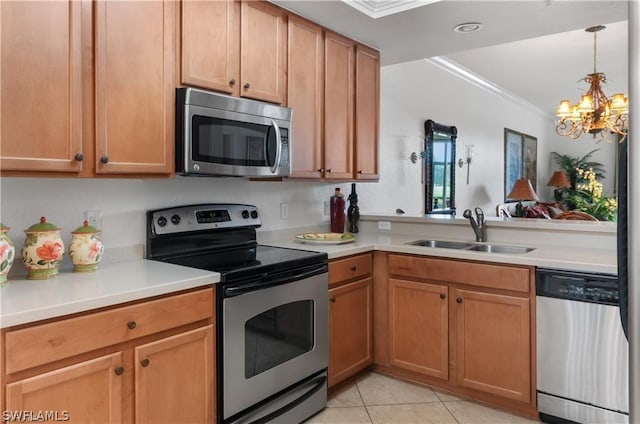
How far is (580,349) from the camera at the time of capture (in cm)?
218

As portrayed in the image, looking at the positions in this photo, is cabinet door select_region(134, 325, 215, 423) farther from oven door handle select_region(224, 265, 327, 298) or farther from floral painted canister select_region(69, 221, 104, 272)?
floral painted canister select_region(69, 221, 104, 272)

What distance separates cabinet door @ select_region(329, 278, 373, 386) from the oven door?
133 millimetres

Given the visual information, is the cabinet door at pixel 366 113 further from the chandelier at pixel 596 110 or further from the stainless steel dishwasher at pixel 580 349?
the chandelier at pixel 596 110

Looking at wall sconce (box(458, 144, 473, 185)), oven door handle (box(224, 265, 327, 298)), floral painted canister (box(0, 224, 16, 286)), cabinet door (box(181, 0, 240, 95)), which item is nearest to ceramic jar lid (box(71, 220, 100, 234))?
floral painted canister (box(0, 224, 16, 286))

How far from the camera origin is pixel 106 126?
1775 millimetres

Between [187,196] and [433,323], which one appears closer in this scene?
[187,196]

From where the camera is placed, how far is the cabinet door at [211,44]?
2053mm

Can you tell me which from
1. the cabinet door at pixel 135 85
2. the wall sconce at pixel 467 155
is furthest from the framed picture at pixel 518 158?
the cabinet door at pixel 135 85

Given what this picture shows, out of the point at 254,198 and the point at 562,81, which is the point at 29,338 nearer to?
the point at 254,198

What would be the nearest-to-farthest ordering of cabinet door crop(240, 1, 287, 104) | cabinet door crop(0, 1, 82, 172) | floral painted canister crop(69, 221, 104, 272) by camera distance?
cabinet door crop(0, 1, 82, 172) → floral painted canister crop(69, 221, 104, 272) → cabinet door crop(240, 1, 287, 104)

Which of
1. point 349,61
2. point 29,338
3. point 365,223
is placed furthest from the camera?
point 365,223

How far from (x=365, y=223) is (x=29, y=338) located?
8.52 ft

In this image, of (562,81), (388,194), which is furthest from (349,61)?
(562,81)

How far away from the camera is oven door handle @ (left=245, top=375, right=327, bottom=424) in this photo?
2088 mm
